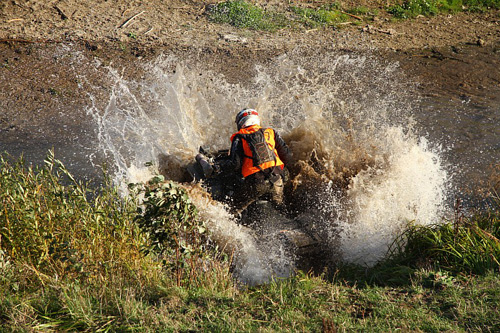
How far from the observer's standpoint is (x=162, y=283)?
193 inches

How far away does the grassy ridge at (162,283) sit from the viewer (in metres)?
4.30

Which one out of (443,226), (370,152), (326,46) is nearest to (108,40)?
(326,46)

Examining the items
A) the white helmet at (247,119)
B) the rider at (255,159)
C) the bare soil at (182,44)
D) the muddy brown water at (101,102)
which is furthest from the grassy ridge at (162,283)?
the bare soil at (182,44)

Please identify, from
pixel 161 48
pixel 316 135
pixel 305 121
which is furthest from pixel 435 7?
pixel 161 48

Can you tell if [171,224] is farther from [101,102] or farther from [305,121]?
[101,102]

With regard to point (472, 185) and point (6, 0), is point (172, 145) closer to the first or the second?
point (472, 185)

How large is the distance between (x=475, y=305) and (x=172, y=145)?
236 inches

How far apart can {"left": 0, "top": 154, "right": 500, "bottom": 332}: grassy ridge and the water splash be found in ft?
4.30

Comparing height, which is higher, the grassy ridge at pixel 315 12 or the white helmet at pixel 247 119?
the grassy ridge at pixel 315 12

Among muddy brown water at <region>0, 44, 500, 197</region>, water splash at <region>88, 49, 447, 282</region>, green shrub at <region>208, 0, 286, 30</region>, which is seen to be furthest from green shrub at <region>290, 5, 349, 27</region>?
muddy brown water at <region>0, 44, 500, 197</region>

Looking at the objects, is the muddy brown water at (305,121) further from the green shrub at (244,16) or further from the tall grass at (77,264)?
the tall grass at (77,264)

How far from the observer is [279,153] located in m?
7.39

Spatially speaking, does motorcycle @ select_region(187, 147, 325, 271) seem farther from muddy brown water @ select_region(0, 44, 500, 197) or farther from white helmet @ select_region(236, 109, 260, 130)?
muddy brown water @ select_region(0, 44, 500, 197)

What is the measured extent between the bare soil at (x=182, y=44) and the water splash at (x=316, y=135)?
20.3 inches
